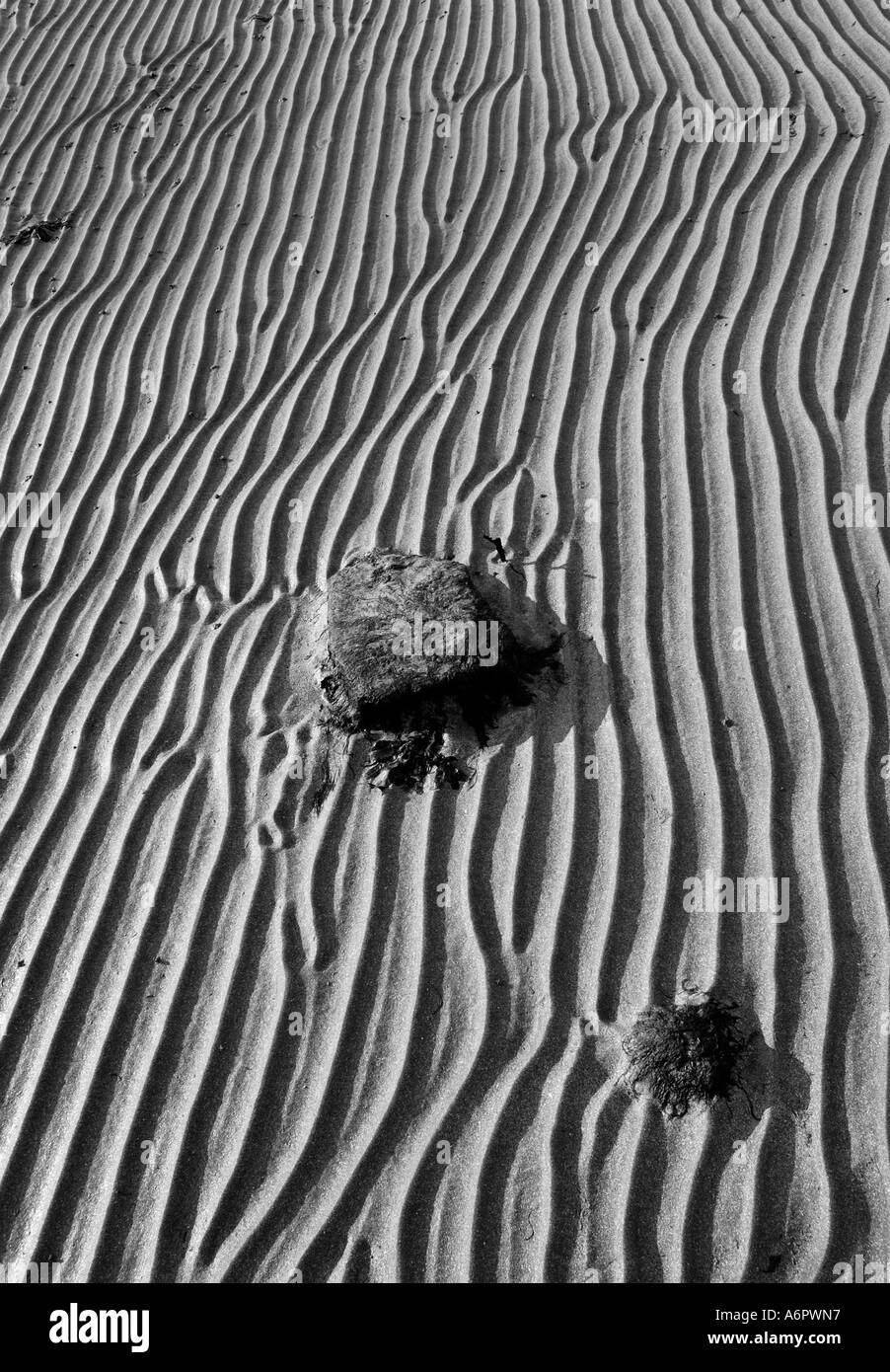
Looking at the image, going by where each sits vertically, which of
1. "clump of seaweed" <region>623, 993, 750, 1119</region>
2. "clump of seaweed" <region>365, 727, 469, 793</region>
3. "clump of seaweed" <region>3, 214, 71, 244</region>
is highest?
"clump of seaweed" <region>3, 214, 71, 244</region>

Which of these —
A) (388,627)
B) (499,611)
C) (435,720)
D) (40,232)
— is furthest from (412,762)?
(40,232)

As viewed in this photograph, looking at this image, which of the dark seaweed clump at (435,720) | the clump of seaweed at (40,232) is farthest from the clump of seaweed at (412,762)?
the clump of seaweed at (40,232)

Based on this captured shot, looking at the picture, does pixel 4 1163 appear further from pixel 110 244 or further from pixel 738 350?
pixel 110 244

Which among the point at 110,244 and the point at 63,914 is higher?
the point at 110,244

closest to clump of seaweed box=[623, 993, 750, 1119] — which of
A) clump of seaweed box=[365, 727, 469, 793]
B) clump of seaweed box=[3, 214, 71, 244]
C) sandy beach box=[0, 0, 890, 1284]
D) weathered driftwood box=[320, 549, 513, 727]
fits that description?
sandy beach box=[0, 0, 890, 1284]

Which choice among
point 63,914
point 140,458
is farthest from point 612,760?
point 140,458

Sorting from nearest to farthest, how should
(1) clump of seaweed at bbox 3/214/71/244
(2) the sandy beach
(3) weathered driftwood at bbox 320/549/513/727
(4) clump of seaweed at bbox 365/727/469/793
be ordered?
(2) the sandy beach, (4) clump of seaweed at bbox 365/727/469/793, (3) weathered driftwood at bbox 320/549/513/727, (1) clump of seaweed at bbox 3/214/71/244

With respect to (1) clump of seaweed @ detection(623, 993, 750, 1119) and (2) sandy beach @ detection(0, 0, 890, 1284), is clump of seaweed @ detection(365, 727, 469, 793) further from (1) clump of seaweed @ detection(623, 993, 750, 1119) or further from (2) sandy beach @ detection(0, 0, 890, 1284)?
(1) clump of seaweed @ detection(623, 993, 750, 1119)
